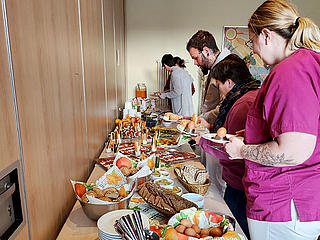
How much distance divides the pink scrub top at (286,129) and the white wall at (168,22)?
4.08 m

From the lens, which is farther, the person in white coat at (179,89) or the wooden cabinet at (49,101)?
the person in white coat at (179,89)

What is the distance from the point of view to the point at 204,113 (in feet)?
9.05

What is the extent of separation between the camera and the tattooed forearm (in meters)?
1.06

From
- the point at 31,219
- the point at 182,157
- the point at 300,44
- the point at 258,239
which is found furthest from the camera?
the point at 182,157

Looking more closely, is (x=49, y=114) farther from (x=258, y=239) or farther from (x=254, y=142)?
(x=258, y=239)

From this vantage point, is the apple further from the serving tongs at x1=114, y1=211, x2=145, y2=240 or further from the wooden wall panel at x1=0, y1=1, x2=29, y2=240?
the wooden wall panel at x1=0, y1=1, x2=29, y2=240

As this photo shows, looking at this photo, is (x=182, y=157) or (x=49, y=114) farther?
(x=182, y=157)

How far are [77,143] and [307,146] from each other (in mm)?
1121

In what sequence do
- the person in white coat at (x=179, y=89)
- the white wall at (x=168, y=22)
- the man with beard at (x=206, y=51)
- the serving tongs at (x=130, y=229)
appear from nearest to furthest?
the serving tongs at (x=130, y=229)
the man with beard at (x=206, y=51)
the person in white coat at (x=179, y=89)
the white wall at (x=168, y=22)

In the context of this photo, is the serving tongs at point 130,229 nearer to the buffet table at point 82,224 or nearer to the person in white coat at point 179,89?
the buffet table at point 82,224

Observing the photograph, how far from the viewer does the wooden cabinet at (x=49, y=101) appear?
0.79 metres

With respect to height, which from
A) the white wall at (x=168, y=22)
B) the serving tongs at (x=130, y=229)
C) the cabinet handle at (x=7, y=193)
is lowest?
the serving tongs at (x=130, y=229)

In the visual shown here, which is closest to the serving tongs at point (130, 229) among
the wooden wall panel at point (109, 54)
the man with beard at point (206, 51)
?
the man with beard at point (206, 51)

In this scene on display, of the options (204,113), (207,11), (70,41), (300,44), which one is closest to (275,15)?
(300,44)
